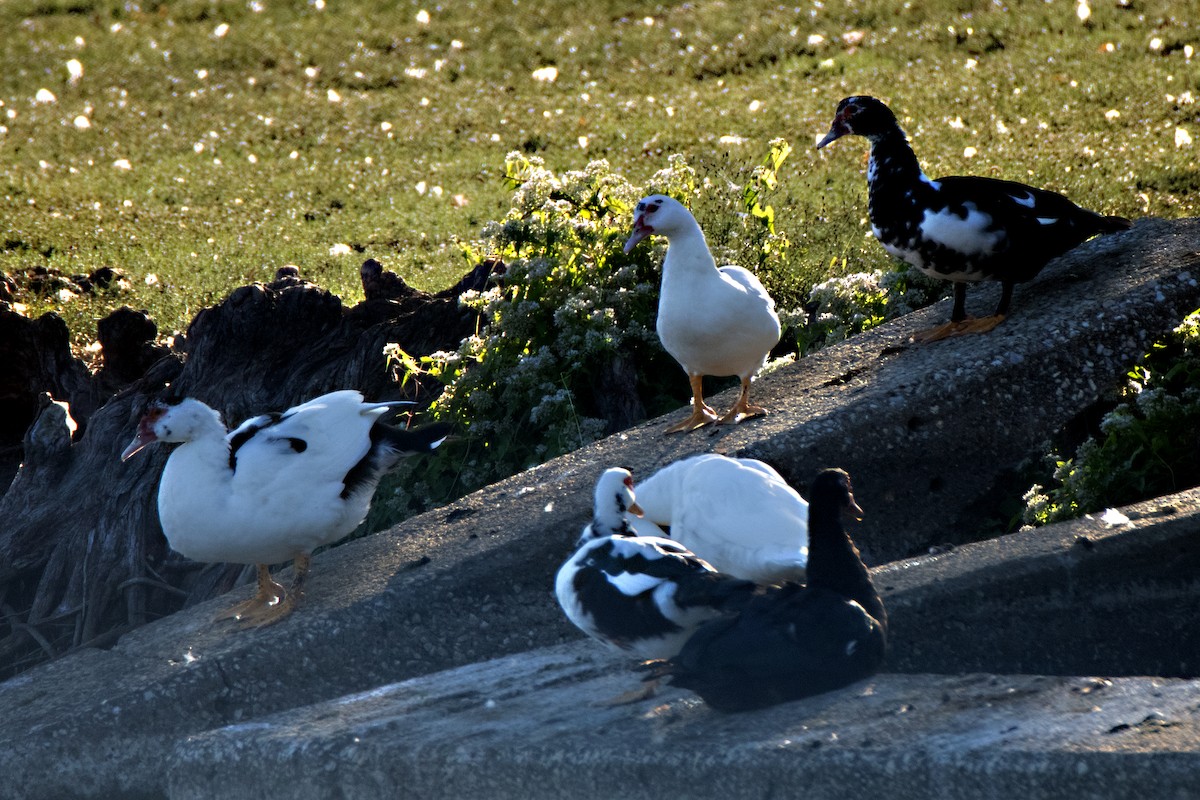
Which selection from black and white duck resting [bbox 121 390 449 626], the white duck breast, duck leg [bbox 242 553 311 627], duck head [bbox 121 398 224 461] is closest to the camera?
duck leg [bbox 242 553 311 627]

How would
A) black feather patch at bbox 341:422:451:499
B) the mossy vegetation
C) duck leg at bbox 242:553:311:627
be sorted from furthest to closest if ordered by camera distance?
the mossy vegetation
black feather patch at bbox 341:422:451:499
duck leg at bbox 242:553:311:627

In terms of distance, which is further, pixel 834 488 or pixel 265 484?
pixel 265 484

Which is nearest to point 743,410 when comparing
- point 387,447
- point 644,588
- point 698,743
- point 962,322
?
point 962,322

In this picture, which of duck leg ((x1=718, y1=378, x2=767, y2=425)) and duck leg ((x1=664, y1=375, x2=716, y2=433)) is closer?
duck leg ((x1=718, y1=378, x2=767, y2=425))

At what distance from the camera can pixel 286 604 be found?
471 cm

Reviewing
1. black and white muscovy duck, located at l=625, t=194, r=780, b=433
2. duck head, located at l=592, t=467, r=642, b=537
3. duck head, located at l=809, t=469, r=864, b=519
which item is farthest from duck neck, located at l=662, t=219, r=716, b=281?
duck head, located at l=809, t=469, r=864, b=519

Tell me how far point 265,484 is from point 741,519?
1.72m

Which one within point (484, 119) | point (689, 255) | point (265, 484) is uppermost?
point (484, 119)

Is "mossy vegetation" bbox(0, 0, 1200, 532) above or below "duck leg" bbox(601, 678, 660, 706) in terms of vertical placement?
above

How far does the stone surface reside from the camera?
11.5 feet

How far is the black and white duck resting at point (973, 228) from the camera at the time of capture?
5.55 metres

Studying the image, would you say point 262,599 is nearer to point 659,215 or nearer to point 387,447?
point 387,447

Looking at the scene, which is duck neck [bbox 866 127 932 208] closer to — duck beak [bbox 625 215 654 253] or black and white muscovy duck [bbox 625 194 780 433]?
black and white muscovy duck [bbox 625 194 780 433]

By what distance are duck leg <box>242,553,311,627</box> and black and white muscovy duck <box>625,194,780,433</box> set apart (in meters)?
1.55
